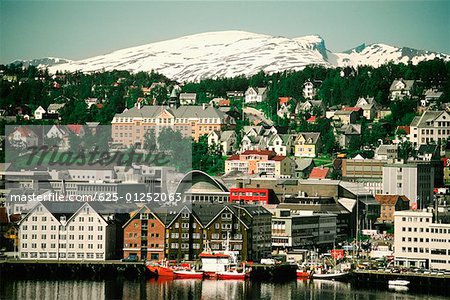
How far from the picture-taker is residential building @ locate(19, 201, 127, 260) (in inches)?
888

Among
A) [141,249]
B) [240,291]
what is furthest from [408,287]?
[141,249]

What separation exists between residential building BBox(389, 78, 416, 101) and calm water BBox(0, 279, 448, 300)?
69.4 feet

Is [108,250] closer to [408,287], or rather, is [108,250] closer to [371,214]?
[408,287]

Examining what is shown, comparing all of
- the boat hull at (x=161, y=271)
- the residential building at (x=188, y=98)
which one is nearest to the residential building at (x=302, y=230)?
the boat hull at (x=161, y=271)

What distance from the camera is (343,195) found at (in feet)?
96.4

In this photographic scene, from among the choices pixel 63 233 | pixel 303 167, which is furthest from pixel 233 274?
pixel 303 167

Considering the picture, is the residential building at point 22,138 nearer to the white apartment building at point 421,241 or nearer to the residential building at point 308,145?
the residential building at point 308,145

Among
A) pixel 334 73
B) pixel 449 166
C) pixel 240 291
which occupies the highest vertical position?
pixel 334 73

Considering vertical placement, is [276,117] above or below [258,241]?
above

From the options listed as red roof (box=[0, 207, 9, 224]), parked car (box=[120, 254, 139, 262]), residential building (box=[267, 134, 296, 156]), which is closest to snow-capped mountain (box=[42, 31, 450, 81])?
residential building (box=[267, 134, 296, 156])

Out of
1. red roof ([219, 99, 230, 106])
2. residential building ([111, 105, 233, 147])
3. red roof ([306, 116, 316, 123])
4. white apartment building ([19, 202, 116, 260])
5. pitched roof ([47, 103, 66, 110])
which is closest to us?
white apartment building ([19, 202, 116, 260])

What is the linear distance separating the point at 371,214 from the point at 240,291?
29.8 ft

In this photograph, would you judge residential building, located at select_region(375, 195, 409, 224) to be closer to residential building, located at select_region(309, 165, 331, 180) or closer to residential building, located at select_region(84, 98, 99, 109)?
residential building, located at select_region(309, 165, 331, 180)

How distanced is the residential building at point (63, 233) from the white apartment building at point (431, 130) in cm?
1533
